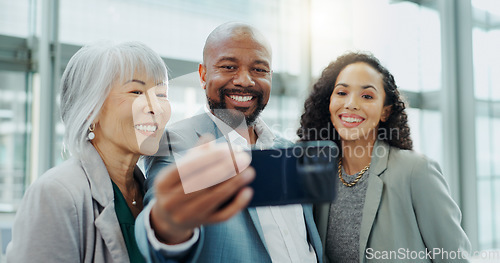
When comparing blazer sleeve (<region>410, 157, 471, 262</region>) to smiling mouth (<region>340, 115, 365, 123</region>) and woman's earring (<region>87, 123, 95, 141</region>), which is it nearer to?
smiling mouth (<region>340, 115, 365, 123</region>)

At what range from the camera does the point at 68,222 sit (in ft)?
2.01

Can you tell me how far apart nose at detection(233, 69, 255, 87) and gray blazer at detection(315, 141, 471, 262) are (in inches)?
13.0

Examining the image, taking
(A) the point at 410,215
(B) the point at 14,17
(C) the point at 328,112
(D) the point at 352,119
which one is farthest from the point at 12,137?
(A) the point at 410,215

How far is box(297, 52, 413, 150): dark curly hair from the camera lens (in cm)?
93

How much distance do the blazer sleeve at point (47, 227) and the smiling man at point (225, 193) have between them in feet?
0.44

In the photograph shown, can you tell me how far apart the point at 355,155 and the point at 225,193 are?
62 cm

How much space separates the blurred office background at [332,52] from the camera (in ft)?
6.17

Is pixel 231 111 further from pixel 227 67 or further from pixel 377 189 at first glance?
pixel 377 189

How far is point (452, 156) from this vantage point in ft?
7.23

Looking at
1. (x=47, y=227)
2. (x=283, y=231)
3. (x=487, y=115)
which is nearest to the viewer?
A: (x=47, y=227)

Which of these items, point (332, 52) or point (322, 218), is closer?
point (322, 218)

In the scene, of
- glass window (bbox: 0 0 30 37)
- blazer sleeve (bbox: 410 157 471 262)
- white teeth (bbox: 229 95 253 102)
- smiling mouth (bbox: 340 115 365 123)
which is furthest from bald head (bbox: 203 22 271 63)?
glass window (bbox: 0 0 30 37)

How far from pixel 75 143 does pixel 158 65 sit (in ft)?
0.65

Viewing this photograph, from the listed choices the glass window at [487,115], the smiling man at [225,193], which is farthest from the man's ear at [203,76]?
the glass window at [487,115]
